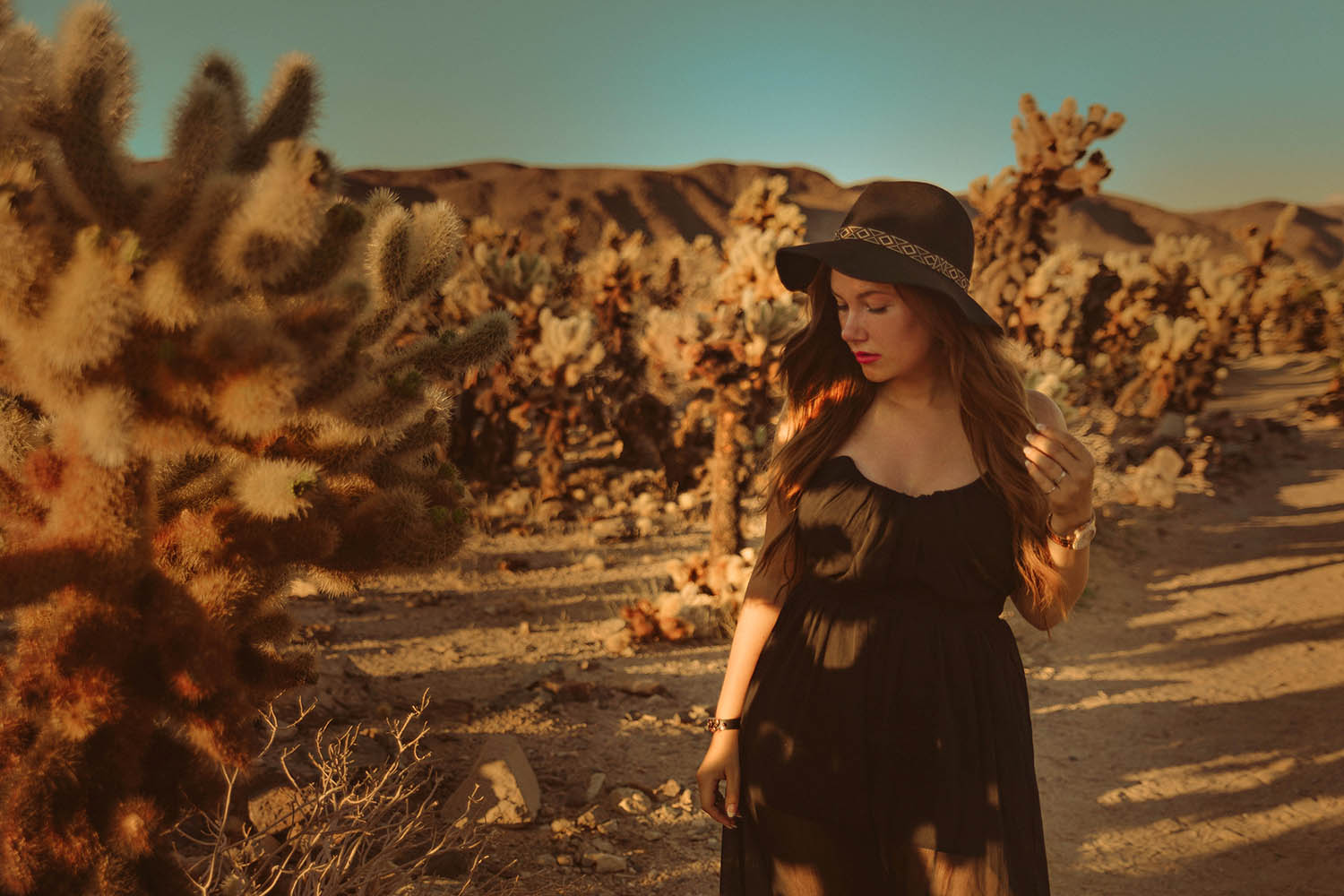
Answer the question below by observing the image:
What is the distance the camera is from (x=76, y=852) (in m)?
2.08

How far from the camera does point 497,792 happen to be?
11.2 feet

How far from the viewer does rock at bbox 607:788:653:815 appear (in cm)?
371

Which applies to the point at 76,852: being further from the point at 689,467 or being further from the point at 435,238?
the point at 689,467

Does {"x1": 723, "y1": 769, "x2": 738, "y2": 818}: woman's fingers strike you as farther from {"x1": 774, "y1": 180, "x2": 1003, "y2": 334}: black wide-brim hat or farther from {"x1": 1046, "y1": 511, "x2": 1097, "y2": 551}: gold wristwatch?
{"x1": 774, "y1": 180, "x2": 1003, "y2": 334}: black wide-brim hat

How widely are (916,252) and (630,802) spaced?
276cm

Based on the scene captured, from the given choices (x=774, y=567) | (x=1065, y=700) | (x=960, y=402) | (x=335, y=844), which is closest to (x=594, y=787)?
(x=335, y=844)

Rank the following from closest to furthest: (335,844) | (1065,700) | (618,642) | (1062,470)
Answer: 1. (1062,470)
2. (335,844)
3. (1065,700)
4. (618,642)

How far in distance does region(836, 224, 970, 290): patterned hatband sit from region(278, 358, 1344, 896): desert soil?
2.47m

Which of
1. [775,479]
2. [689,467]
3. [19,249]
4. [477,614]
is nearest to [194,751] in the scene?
[19,249]

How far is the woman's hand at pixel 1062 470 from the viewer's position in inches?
64.6

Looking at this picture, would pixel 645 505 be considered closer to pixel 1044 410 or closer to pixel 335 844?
pixel 335 844

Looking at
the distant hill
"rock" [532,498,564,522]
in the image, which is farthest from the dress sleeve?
the distant hill

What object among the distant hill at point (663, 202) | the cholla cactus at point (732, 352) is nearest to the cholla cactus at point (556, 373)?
the cholla cactus at point (732, 352)

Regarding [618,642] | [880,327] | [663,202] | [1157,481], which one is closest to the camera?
[880,327]
